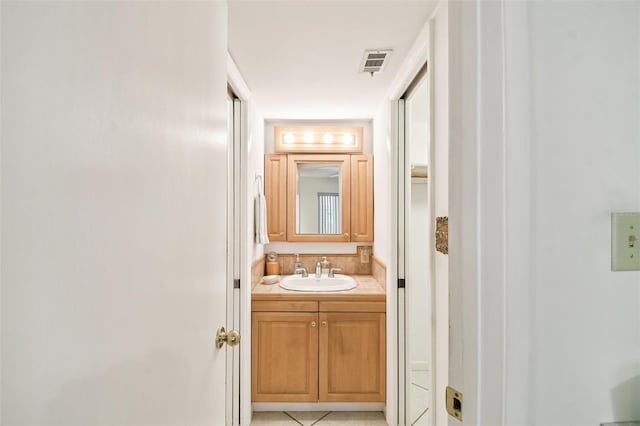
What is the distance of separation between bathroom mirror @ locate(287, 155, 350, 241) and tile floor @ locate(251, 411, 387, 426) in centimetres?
136

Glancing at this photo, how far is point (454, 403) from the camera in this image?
2.42ft

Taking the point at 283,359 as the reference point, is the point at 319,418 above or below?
below

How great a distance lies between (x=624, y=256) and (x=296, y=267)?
2640mm

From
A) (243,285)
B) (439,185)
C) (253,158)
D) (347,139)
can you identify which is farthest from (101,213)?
(347,139)

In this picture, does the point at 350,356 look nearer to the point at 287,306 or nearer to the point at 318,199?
the point at 287,306

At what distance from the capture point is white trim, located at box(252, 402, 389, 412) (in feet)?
8.71

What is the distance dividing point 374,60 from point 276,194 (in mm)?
1571

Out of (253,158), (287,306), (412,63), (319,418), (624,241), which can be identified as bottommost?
(319,418)

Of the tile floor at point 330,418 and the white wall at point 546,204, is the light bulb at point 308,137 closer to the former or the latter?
the tile floor at point 330,418

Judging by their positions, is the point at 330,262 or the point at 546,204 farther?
the point at 330,262

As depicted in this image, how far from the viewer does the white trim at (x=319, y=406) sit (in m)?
2.65

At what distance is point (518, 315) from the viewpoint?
668 mm

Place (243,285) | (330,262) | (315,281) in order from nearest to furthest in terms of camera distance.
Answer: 1. (243,285)
2. (315,281)
3. (330,262)

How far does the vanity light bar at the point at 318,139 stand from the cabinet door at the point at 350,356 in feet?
4.67
